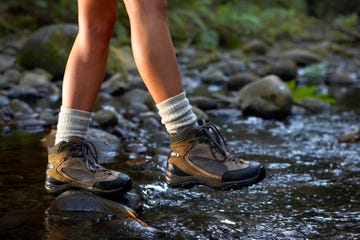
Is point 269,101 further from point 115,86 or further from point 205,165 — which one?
point 205,165

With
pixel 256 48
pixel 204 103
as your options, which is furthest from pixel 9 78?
pixel 256 48

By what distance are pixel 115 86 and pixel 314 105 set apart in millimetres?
2469

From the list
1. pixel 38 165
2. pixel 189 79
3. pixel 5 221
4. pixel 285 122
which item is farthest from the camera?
pixel 189 79

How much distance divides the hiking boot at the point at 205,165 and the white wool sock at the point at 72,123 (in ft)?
1.45

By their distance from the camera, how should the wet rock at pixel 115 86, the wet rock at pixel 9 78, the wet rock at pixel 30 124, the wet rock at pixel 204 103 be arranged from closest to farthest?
the wet rock at pixel 30 124 < the wet rock at pixel 204 103 < the wet rock at pixel 9 78 < the wet rock at pixel 115 86

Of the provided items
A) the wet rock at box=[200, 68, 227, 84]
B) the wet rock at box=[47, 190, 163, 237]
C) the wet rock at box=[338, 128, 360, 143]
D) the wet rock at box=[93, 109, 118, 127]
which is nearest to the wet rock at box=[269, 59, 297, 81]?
the wet rock at box=[200, 68, 227, 84]

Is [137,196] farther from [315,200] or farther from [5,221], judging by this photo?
[315,200]

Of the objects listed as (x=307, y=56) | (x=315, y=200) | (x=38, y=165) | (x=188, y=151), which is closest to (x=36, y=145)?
(x=38, y=165)

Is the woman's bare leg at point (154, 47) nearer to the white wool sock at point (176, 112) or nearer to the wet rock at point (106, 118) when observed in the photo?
the white wool sock at point (176, 112)

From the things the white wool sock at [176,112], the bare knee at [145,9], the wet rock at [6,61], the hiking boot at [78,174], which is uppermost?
the bare knee at [145,9]

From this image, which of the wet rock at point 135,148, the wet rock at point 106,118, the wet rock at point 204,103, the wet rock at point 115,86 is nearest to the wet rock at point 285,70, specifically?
the wet rock at point 115,86

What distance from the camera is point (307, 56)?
11305mm

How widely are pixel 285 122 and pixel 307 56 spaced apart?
246 inches

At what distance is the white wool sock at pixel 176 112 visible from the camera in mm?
2289
